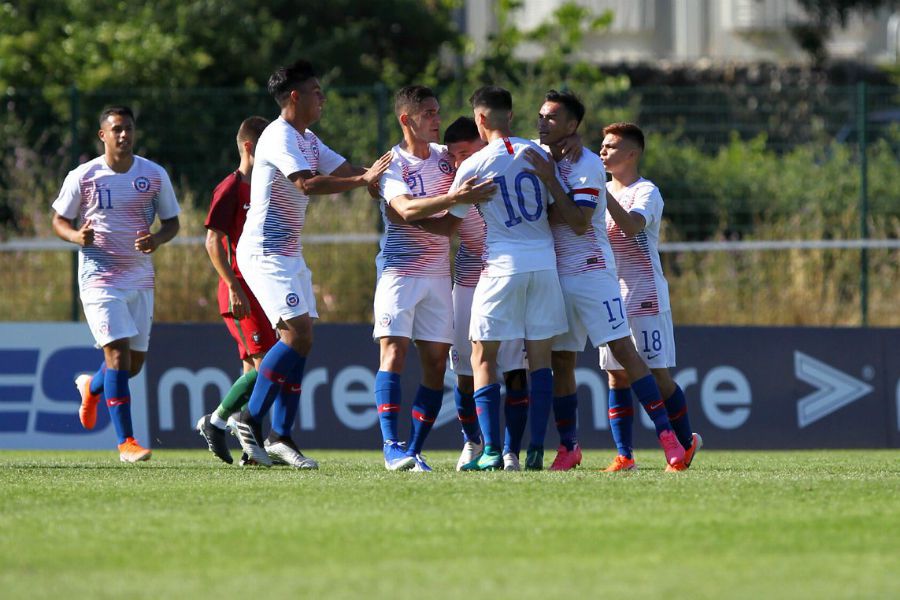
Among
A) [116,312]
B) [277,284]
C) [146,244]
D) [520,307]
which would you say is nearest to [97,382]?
[116,312]

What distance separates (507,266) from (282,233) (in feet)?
4.31

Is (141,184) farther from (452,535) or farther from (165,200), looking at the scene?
(452,535)

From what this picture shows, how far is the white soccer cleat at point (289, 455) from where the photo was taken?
29.5 feet

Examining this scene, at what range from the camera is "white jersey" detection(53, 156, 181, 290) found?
1038 cm

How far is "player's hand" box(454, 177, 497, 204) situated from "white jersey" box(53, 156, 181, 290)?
3.02 m

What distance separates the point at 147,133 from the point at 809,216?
7.36m

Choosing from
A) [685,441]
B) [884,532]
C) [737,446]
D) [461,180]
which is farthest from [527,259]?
[737,446]

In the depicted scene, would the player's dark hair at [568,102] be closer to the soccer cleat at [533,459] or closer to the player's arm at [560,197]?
the player's arm at [560,197]

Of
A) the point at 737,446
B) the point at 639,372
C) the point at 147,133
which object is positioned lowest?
the point at 737,446

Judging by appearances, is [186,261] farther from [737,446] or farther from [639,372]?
[639,372]

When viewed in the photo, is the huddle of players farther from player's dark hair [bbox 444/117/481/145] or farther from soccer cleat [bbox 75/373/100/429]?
soccer cleat [bbox 75/373/100/429]

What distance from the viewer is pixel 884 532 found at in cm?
595

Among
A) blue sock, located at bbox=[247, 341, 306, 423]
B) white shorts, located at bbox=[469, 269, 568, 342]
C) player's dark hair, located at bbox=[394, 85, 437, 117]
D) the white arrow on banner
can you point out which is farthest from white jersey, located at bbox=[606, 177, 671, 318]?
the white arrow on banner

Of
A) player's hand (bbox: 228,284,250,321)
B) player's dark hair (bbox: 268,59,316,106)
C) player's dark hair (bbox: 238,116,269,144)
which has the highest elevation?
player's dark hair (bbox: 268,59,316,106)
